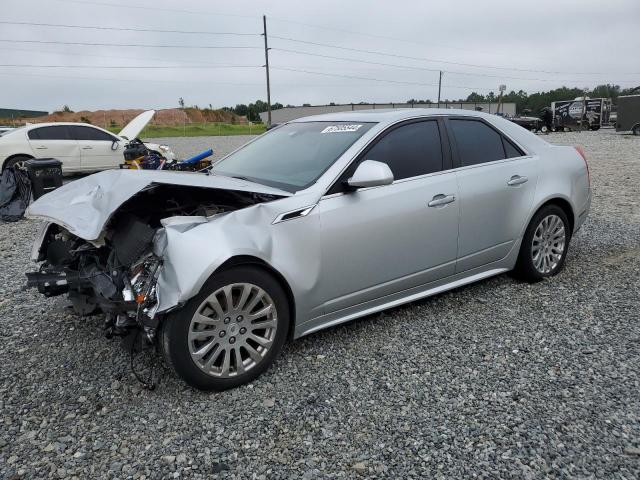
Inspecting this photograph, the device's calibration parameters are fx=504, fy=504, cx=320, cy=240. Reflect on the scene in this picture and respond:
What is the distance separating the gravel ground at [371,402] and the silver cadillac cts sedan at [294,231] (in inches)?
10.2

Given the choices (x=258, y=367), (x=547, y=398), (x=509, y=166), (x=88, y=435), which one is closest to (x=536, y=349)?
(x=547, y=398)

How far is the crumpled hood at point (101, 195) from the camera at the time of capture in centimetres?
282

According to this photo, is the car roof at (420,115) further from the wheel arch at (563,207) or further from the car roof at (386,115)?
the wheel arch at (563,207)

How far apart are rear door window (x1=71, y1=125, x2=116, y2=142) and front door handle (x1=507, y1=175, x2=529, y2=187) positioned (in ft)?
35.4

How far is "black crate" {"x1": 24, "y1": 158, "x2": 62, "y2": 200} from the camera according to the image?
861cm

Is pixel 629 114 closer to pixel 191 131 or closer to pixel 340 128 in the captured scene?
pixel 340 128

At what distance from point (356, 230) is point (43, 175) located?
7.45 m

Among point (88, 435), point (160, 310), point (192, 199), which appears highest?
point (192, 199)

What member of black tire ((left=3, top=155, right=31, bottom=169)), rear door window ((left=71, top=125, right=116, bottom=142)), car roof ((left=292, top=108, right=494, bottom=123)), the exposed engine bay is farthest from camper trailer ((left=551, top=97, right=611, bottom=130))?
the exposed engine bay

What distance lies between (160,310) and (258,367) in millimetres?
737

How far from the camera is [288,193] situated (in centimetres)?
317

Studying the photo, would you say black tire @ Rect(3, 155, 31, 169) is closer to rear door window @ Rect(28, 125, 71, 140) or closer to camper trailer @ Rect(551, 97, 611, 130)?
rear door window @ Rect(28, 125, 71, 140)

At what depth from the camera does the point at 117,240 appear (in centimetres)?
304

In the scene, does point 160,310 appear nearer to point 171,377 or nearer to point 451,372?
point 171,377
